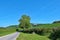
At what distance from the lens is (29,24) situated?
127 m

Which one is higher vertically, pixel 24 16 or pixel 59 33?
pixel 24 16

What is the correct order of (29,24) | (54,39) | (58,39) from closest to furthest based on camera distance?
(58,39) → (54,39) → (29,24)

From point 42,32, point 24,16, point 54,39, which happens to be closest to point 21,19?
point 24,16

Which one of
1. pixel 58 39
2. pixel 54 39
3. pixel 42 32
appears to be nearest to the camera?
pixel 58 39

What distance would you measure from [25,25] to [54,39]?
11354cm

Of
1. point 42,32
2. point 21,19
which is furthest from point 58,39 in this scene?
point 21,19

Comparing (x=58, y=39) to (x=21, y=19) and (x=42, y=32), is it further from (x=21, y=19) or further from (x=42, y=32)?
(x=21, y=19)

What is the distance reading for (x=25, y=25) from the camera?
427 ft

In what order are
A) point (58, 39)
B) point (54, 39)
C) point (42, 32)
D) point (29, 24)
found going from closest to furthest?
1. point (58, 39)
2. point (54, 39)
3. point (42, 32)
4. point (29, 24)

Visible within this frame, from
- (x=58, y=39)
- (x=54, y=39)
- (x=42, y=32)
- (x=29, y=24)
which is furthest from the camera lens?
(x=29, y=24)

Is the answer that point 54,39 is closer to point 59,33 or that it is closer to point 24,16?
point 59,33

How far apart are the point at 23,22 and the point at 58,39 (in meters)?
117

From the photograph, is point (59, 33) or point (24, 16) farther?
point (24, 16)

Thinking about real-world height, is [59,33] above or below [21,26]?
below
